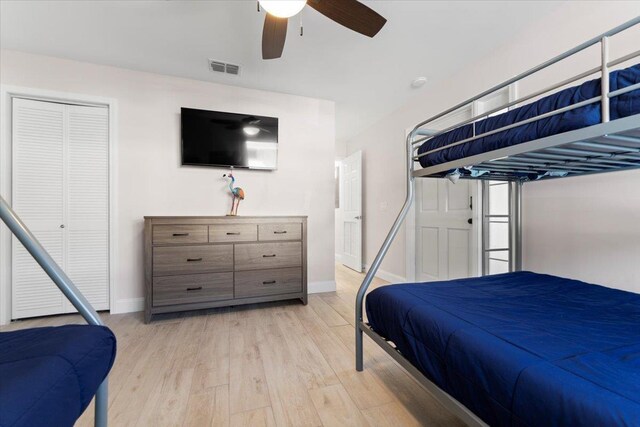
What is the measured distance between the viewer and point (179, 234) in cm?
243

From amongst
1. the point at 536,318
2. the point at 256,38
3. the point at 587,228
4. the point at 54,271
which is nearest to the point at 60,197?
the point at 54,271

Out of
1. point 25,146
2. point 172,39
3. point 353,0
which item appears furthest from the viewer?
point 25,146

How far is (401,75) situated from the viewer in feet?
9.19

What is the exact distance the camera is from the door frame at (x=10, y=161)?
238 cm

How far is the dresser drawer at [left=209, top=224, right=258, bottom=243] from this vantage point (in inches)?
99.7

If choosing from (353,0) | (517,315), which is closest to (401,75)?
(353,0)

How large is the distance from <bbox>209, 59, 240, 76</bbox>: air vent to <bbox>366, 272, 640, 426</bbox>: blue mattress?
257 centimetres

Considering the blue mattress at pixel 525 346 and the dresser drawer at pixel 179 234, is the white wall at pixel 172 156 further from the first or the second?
the blue mattress at pixel 525 346

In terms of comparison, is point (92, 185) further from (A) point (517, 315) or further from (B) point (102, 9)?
(A) point (517, 315)

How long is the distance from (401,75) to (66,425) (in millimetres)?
3296

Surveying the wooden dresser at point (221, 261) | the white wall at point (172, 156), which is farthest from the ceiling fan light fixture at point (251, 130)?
the wooden dresser at point (221, 261)

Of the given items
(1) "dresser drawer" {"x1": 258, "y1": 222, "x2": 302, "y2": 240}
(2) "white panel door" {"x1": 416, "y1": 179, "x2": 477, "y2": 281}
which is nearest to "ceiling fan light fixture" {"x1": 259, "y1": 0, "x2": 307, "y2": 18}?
(1) "dresser drawer" {"x1": 258, "y1": 222, "x2": 302, "y2": 240}

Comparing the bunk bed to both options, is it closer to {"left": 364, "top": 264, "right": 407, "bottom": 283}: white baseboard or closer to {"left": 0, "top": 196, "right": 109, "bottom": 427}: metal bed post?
{"left": 0, "top": 196, "right": 109, "bottom": 427}: metal bed post

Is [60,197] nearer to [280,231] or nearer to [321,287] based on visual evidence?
[280,231]
